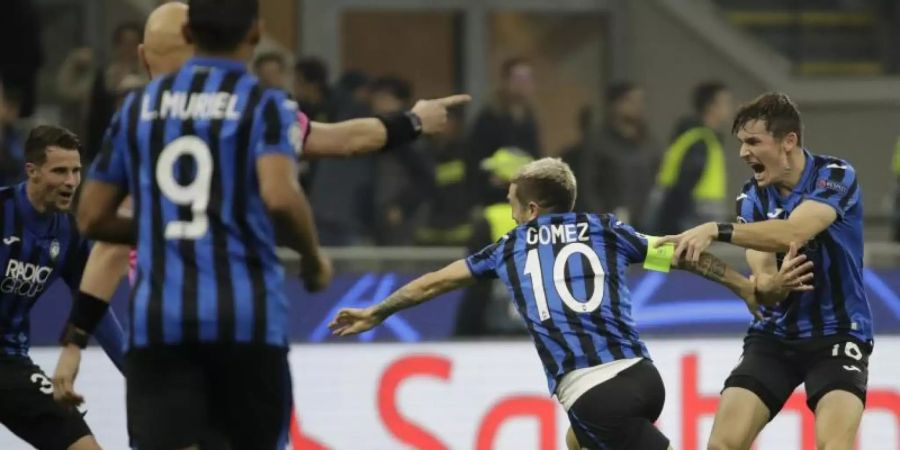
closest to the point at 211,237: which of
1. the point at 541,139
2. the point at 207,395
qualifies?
the point at 207,395

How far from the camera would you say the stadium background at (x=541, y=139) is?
9.99 meters

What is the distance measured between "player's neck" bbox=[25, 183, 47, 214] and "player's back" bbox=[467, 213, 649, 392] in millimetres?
1861

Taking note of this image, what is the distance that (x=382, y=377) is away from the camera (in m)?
10.0

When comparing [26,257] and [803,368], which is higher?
[26,257]

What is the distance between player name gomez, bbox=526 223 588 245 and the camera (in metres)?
6.81

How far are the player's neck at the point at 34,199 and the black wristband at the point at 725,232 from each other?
2.60 m

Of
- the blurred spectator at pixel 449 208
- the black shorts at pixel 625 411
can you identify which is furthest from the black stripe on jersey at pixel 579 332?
the blurred spectator at pixel 449 208

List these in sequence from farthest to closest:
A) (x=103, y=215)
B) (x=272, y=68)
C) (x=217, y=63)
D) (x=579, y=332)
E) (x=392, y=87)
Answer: (x=392, y=87) → (x=272, y=68) → (x=579, y=332) → (x=103, y=215) → (x=217, y=63)

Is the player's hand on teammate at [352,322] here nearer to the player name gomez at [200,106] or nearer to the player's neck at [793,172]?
the player's neck at [793,172]

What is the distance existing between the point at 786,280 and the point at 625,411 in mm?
765

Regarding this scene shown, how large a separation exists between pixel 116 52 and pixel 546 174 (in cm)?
586

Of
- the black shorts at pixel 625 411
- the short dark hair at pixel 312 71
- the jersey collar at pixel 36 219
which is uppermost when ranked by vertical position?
the short dark hair at pixel 312 71

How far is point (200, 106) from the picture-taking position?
488 cm

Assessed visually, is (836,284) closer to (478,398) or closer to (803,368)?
(803,368)
